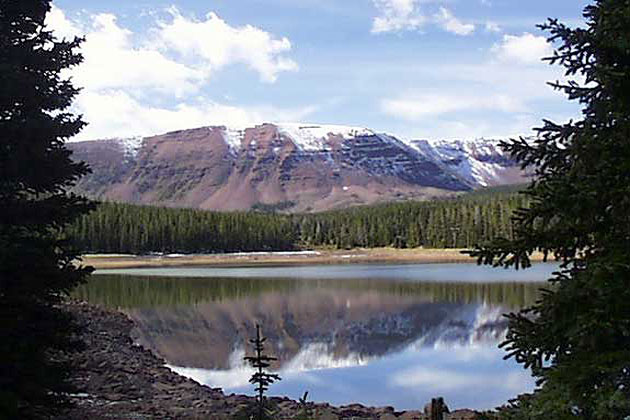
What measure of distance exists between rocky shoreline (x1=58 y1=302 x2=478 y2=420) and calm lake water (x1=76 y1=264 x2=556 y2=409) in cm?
224

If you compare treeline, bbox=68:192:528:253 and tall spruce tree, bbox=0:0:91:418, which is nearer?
tall spruce tree, bbox=0:0:91:418

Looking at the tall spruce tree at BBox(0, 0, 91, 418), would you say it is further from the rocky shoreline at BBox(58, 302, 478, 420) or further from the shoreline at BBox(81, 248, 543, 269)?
the shoreline at BBox(81, 248, 543, 269)

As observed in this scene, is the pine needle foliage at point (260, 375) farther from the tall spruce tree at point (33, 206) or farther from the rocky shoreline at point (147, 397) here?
the tall spruce tree at point (33, 206)

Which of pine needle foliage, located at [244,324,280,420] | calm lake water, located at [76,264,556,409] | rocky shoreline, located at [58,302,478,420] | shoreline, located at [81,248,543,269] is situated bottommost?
shoreline, located at [81,248,543,269]

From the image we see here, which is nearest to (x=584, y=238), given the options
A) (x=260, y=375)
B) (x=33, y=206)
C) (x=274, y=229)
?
(x=260, y=375)

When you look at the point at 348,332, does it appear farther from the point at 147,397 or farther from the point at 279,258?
the point at 279,258

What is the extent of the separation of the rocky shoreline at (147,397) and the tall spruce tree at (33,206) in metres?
0.97

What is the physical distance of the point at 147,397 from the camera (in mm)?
18516

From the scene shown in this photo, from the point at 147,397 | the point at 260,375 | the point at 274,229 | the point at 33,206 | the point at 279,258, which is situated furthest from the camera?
the point at 274,229

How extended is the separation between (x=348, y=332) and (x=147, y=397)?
1721 centimetres

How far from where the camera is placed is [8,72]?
10.0 meters

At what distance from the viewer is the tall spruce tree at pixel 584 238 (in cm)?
527

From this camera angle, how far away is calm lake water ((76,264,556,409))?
22.7 meters

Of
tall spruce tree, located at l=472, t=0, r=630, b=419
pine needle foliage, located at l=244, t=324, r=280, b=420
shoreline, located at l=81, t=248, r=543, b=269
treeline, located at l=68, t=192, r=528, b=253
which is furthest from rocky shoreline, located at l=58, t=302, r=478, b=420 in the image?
treeline, located at l=68, t=192, r=528, b=253
